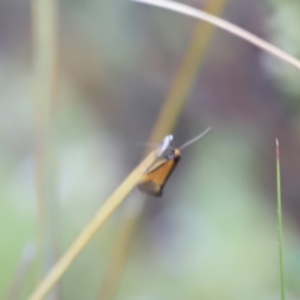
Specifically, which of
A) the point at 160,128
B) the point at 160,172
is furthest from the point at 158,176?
the point at 160,128

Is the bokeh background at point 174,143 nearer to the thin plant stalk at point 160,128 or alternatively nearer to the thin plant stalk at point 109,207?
the thin plant stalk at point 160,128

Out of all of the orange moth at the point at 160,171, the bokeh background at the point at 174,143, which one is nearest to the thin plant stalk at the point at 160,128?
the bokeh background at the point at 174,143

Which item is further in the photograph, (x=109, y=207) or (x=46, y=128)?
(x=46, y=128)

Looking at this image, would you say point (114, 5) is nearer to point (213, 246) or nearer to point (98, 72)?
point (98, 72)

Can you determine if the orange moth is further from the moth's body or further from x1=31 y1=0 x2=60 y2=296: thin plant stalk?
x1=31 y1=0 x2=60 y2=296: thin plant stalk

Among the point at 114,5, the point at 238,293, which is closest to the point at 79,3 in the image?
the point at 114,5

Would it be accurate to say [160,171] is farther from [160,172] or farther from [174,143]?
[174,143]

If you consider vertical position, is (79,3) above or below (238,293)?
above
